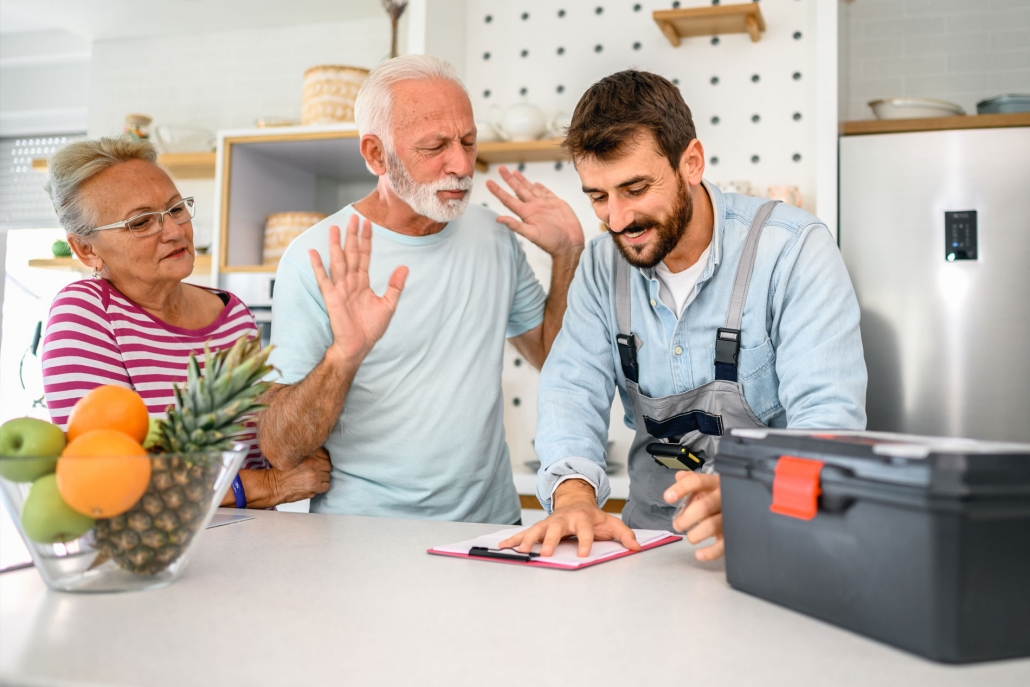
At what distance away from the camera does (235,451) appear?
98 cm

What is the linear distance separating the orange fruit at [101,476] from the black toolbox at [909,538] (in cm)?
63

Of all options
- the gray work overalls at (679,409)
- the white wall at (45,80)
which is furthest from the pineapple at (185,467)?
the white wall at (45,80)

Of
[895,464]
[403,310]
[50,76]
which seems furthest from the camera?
[50,76]

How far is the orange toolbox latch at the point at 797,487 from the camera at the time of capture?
2.64ft

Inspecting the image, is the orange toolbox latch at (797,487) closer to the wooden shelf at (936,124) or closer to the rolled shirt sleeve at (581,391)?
the rolled shirt sleeve at (581,391)

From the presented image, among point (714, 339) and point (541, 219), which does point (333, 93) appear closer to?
point (541, 219)

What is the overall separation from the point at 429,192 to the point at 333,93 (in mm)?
1811

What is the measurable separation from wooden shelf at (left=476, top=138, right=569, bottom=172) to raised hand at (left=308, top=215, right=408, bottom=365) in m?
1.58

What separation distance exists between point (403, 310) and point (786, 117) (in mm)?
1904

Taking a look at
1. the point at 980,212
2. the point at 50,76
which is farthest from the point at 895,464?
the point at 50,76

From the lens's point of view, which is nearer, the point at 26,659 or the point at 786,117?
the point at 26,659

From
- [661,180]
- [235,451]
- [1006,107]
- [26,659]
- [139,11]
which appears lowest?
[26,659]

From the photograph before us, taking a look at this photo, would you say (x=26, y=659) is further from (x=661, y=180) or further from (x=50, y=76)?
(x=50, y=76)

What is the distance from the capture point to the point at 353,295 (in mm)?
1562
